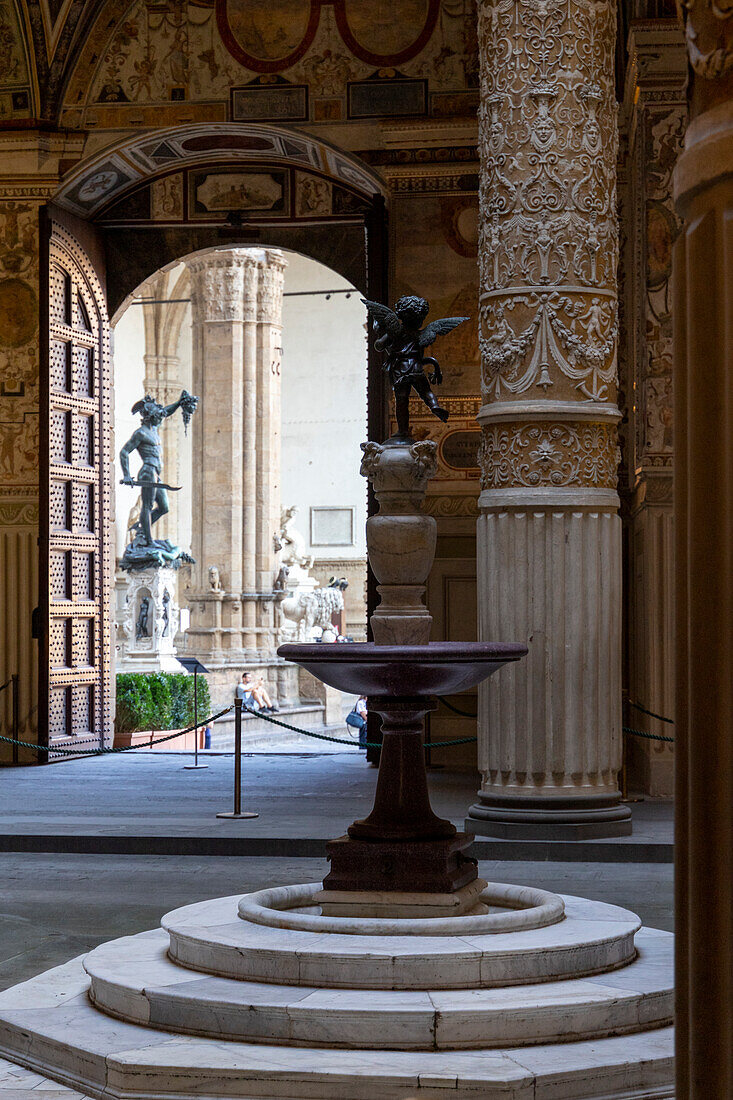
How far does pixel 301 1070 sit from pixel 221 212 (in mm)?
12562

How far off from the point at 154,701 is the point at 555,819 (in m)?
11.6

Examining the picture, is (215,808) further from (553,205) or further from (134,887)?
(553,205)

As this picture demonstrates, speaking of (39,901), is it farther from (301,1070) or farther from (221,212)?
(221,212)

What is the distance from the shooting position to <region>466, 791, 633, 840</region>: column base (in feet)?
29.3

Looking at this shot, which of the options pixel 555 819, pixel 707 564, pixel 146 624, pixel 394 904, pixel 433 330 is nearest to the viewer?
pixel 707 564

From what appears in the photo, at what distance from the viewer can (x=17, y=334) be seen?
Answer: 49.0 feet

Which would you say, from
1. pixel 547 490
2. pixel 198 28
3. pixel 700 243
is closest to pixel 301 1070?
pixel 700 243

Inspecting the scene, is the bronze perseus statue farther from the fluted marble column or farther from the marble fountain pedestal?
the marble fountain pedestal

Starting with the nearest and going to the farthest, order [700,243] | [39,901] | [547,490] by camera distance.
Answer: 1. [700,243]
2. [39,901]
3. [547,490]

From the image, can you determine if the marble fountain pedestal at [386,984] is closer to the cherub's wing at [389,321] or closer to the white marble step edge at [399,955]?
the white marble step edge at [399,955]

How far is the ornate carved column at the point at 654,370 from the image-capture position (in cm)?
1125

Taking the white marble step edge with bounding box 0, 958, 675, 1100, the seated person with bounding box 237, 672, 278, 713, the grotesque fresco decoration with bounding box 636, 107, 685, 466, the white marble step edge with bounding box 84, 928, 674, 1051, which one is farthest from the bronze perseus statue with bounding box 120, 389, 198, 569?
the white marble step edge with bounding box 0, 958, 675, 1100

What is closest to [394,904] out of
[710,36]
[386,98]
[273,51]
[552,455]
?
[552,455]

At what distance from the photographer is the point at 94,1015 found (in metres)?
5.25
